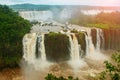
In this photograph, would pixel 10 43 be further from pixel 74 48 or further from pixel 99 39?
pixel 99 39

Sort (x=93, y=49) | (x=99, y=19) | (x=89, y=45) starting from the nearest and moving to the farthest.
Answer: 1. (x=89, y=45)
2. (x=93, y=49)
3. (x=99, y=19)

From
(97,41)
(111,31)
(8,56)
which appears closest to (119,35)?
(111,31)

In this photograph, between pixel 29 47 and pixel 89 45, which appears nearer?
pixel 29 47

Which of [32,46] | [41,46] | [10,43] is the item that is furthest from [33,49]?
[10,43]

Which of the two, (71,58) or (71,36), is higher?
(71,36)

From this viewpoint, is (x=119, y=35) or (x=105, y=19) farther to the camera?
(x=105, y=19)

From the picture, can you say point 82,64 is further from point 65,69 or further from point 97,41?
point 97,41

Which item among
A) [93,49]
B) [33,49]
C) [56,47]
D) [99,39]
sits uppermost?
[56,47]

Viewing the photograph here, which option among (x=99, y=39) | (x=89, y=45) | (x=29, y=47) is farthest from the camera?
(x=99, y=39)

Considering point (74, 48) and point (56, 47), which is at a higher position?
point (56, 47)
